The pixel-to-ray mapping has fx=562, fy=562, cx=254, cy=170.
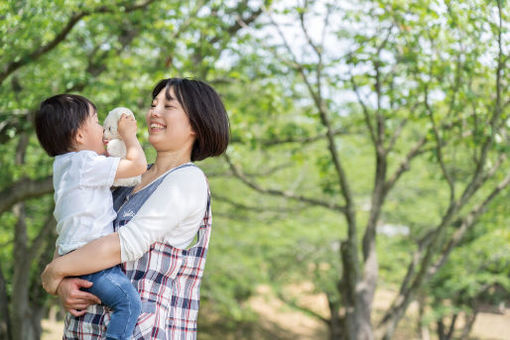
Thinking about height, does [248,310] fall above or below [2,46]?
below

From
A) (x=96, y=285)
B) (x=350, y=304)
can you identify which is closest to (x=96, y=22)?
(x=350, y=304)

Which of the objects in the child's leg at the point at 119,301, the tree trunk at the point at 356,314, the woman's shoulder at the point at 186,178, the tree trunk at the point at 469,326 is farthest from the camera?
the tree trunk at the point at 469,326

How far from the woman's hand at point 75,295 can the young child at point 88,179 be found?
0.02 metres

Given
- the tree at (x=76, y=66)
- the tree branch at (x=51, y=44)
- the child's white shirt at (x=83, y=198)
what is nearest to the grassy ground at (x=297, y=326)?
the tree at (x=76, y=66)

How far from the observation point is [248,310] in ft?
50.8

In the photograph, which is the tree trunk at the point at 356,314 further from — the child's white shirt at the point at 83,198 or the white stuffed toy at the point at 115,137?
the child's white shirt at the point at 83,198

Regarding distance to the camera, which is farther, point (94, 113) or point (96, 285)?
point (94, 113)

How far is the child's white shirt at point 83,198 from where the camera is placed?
181cm

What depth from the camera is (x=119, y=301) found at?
5.58ft

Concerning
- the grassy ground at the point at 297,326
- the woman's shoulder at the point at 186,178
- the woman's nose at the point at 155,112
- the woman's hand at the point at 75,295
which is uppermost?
the woman's nose at the point at 155,112

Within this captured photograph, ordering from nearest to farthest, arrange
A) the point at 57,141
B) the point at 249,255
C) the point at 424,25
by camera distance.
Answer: the point at 57,141
the point at 424,25
the point at 249,255

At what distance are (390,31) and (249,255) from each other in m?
9.80

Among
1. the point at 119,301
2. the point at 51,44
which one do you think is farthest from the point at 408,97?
the point at 119,301

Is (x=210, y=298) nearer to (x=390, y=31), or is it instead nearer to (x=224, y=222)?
(x=224, y=222)
